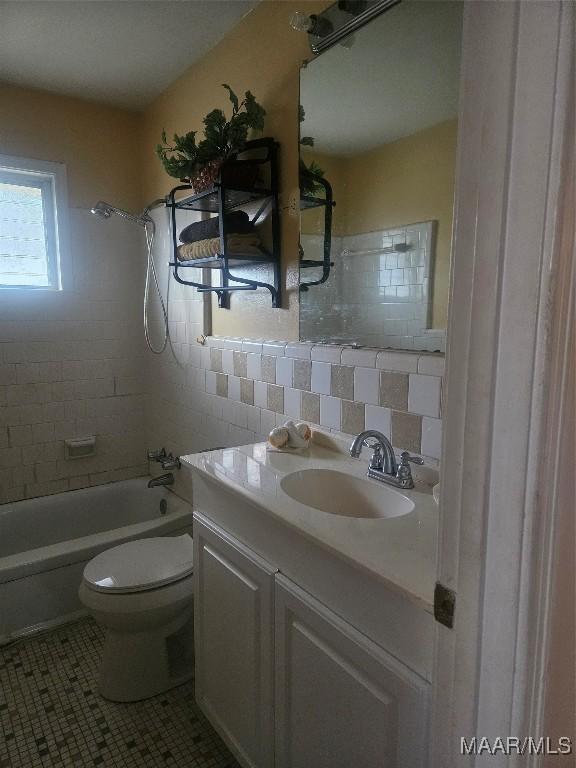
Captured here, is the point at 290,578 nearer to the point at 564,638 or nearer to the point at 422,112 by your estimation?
the point at 564,638

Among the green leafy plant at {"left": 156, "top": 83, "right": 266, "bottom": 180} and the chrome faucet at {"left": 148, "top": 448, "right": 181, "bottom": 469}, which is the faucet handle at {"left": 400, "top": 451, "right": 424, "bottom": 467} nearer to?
the green leafy plant at {"left": 156, "top": 83, "right": 266, "bottom": 180}

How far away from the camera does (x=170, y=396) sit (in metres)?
2.74

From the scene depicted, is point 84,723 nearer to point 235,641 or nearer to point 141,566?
point 141,566

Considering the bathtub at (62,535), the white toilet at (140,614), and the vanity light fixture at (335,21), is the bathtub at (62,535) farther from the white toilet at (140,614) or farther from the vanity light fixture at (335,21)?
the vanity light fixture at (335,21)

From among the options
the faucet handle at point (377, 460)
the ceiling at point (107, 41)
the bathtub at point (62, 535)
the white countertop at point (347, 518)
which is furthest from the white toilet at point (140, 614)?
the ceiling at point (107, 41)

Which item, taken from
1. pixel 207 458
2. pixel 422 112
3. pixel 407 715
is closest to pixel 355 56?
pixel 422 112

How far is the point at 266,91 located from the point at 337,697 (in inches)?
75.6

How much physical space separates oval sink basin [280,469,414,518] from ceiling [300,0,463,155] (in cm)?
98

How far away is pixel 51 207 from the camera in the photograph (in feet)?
8.85

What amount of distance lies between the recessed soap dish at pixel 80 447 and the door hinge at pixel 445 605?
2567 millimetres

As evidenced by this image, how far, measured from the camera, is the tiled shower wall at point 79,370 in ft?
8.68

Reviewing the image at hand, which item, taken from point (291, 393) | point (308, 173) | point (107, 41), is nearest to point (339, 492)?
point (291, 393)

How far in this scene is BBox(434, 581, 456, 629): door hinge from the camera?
0.63 m

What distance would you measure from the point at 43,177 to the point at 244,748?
273 cm
